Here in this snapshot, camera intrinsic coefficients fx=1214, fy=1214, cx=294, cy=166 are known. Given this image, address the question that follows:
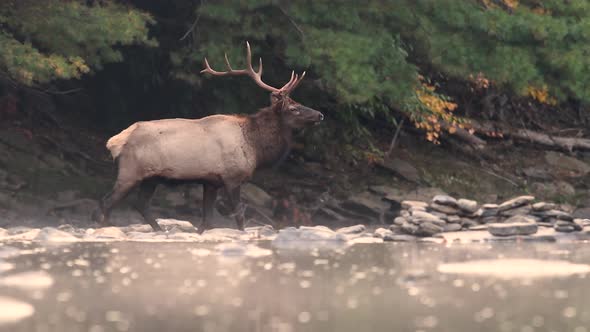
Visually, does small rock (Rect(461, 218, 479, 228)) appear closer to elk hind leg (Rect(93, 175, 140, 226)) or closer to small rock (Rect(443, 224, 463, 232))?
small rock (Rect(443, 224, 463, 232))

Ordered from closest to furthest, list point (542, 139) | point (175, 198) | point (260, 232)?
point (260, 232) < point (175, 198) < point (542, 139)

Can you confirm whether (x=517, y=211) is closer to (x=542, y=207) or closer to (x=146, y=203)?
(x=542, y=207)

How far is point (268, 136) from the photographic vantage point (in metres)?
17.8

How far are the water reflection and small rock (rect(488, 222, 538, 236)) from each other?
154 cm

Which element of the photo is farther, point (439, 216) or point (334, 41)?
point (334, 41)

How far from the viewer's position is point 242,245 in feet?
47.2

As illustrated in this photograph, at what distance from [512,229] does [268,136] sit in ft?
13.1

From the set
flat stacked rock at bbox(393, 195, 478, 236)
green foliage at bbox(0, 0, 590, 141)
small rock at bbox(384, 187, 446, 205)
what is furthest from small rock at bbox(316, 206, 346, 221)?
flat stacked rock at bbox(393, 195, 478, 236)

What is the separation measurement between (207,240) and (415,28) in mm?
6021

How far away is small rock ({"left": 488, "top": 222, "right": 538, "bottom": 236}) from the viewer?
1566 centimetres

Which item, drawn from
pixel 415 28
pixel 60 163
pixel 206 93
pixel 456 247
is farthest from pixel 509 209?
pixel 60 163

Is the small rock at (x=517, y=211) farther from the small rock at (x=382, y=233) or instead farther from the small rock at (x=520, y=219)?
the small rock at (x=382, y=233)

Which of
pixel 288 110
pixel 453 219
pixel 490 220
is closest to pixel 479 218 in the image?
pixel 490 220

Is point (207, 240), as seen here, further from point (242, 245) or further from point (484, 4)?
point (484, 4)
